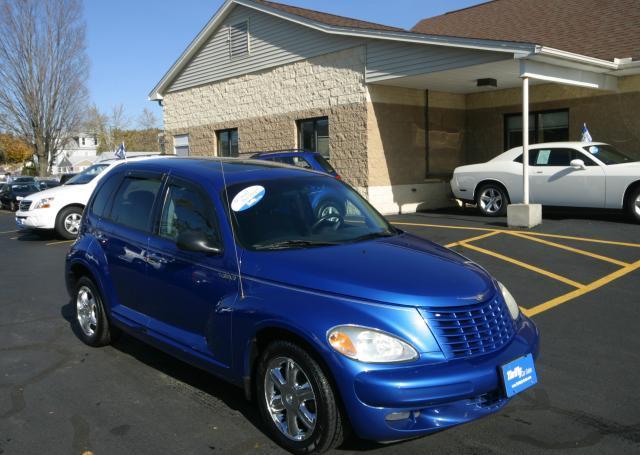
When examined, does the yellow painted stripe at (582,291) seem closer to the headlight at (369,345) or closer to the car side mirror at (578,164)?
the headlight at (369,345)

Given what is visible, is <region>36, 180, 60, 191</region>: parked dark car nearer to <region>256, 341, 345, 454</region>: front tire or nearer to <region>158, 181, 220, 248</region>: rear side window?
<region>158, 181, 220, 248</region>: rear side window

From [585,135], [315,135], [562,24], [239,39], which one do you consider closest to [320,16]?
[239,39]

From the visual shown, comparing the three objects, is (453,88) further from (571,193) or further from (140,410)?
(140,410)

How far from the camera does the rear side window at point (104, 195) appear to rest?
5594mm

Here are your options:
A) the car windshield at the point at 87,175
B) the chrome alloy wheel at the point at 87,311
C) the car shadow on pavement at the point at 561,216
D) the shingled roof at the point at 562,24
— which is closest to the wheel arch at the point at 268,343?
the chrome alloy wheel at the point at 87,311

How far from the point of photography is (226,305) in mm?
3869

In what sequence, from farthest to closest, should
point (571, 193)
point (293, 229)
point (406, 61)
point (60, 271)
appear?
point (406, 61), point (571, 193), point (60, 271), point (293, 229)

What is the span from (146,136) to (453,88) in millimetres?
73659

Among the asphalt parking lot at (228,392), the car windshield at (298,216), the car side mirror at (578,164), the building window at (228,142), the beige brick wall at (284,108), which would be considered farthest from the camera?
the building window at (228,142)

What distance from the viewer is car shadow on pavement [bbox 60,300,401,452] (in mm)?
3752

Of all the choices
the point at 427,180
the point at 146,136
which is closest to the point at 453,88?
the point at 427,180

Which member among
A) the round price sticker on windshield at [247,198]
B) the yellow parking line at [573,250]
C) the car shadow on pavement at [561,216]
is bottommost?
the yellow parking line at [573,250]

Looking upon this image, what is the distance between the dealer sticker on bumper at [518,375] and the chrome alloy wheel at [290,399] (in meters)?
1.09

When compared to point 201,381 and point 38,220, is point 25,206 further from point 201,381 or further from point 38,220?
point 201,381
